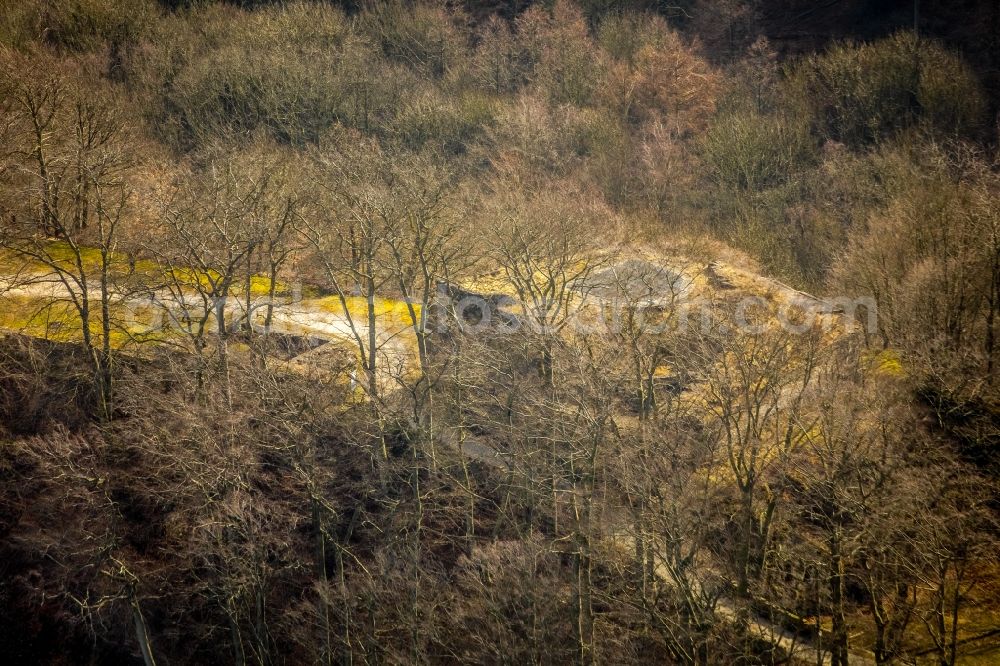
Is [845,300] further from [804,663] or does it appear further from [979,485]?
[804,663]

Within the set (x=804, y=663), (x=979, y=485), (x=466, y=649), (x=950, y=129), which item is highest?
(x=950, y=129)

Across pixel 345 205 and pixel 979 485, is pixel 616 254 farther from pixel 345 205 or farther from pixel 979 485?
pixel 979 485

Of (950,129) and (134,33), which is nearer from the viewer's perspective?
(950,129)

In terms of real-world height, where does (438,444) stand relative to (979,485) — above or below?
below

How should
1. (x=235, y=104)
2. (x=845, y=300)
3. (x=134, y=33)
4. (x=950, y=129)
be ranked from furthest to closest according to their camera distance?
(x=134, y=33) → (x=235, y=104) → (x=950, y=129) → (x=845, y=300)

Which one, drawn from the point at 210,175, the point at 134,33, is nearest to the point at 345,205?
the point at 210,175

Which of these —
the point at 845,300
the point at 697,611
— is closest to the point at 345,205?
the point at 697,611

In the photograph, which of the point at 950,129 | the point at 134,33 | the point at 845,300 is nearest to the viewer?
the point at 845,300
